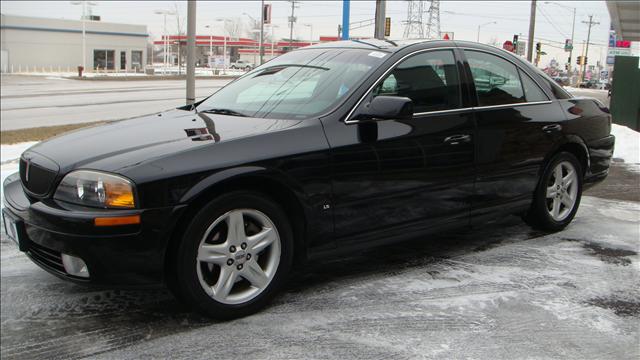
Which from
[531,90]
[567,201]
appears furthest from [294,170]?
[567,201]

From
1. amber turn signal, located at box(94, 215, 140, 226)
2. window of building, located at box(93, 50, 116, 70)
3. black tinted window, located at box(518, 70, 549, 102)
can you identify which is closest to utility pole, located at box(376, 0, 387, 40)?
black tinted window, located at box(518, 70, 549, 102)

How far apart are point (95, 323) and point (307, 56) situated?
234 centimetres

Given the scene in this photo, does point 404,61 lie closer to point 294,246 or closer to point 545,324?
point 294,246

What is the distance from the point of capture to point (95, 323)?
3.37 meters

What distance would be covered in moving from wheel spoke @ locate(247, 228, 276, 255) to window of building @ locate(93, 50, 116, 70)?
67.1 meters

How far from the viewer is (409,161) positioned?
12.5 feet

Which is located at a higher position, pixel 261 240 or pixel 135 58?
pixel 135 58

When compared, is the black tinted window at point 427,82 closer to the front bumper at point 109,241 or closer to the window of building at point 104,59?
the front bumper at point 109,241

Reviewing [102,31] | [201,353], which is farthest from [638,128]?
[102,31]

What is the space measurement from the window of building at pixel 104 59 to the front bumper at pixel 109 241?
220 ft

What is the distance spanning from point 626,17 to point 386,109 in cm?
1910

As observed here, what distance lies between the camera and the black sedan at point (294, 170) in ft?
9.70

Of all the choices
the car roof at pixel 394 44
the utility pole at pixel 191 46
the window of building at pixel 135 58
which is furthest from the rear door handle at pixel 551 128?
the window of building at pixel 135 58

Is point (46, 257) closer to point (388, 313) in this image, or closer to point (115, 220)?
point (115, 220)
